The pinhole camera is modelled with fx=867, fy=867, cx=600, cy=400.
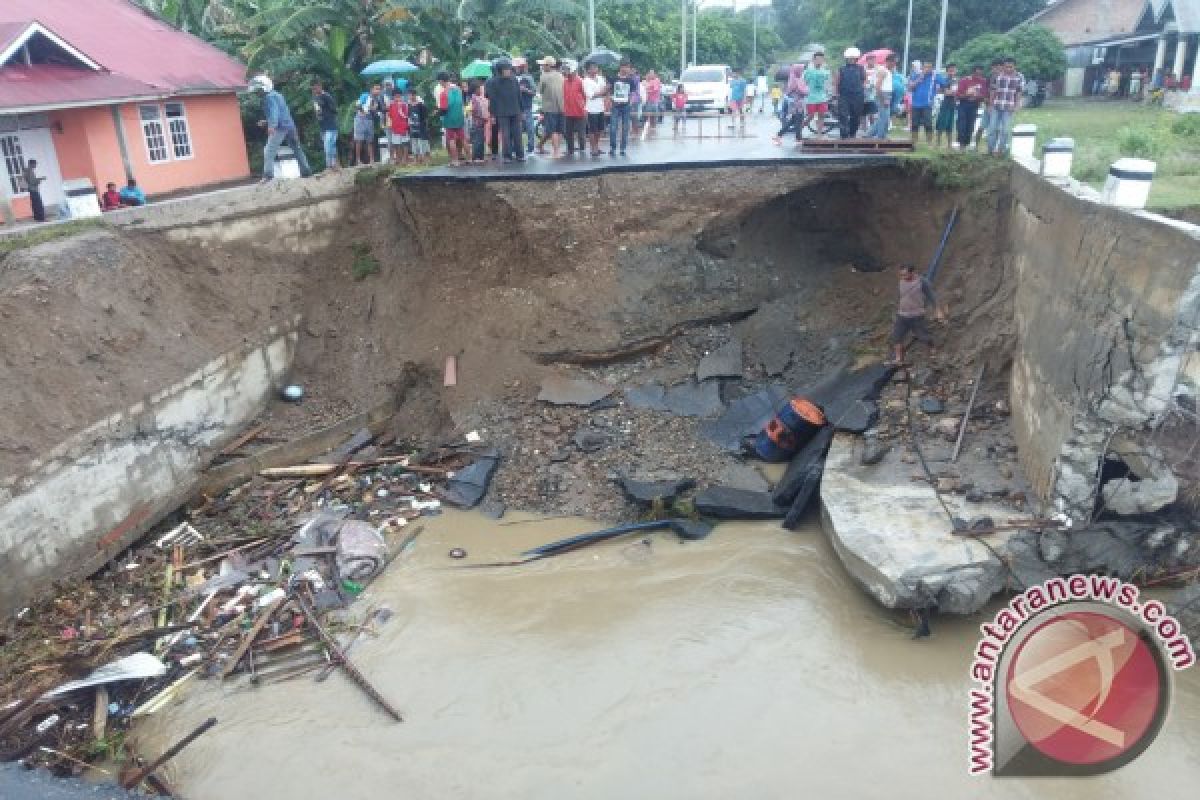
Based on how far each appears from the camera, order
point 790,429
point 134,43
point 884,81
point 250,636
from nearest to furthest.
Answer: point 250,636
point 790,429
point 884,81
point 134,43

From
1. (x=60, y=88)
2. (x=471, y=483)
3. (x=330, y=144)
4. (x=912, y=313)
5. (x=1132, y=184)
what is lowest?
(x=471, y=483)

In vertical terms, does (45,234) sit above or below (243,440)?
above

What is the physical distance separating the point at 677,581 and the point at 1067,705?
5.27 meters

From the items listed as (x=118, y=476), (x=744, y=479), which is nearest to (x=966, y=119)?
(x=744, y=479)

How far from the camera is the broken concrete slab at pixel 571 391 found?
14.3m

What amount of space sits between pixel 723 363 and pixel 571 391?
263 centimetres

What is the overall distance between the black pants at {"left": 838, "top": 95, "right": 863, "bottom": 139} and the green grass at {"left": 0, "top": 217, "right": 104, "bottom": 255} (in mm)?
12648

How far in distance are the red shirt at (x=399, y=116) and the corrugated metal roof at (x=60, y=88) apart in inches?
238

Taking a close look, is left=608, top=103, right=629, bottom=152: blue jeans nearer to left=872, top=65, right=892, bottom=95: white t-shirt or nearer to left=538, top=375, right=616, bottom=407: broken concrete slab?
left=872, top=65, right=892, bottom=95: white t-shirt

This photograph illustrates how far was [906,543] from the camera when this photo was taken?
9750mm

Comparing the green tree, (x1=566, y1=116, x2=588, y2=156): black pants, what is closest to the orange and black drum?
(x1=566, y1=116, x2=588, y2=156): black pants

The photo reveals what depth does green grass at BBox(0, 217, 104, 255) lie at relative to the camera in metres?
12.6

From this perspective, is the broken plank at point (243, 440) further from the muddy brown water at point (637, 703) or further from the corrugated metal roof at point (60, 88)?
the corrugated metal roof at point (60, 88)

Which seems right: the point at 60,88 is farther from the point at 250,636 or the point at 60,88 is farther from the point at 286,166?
the point at 250,636
